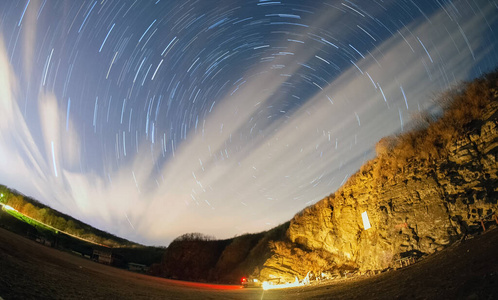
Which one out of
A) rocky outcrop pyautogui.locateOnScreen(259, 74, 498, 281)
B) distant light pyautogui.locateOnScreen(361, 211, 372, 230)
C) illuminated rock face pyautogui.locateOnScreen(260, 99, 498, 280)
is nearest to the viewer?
illuminated rock face pyautogui.locateOnScreen(260, 99, 498, 280)

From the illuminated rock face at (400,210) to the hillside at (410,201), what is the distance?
2.5 inches

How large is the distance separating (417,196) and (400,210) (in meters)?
1.79

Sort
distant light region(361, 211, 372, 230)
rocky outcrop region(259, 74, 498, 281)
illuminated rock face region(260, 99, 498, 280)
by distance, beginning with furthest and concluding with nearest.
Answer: distant light region(361, 211, 372, 230)
rocky outcrop region(259, 74, 498, 281)
illuminated rock face region(260, 99, 498, 280)

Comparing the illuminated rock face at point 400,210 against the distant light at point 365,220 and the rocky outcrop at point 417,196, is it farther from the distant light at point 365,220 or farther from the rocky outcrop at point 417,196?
the distant light at point 365,220

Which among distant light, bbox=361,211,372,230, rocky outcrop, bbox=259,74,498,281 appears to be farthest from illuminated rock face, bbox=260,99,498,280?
distant light, bbox=361,211,372,230

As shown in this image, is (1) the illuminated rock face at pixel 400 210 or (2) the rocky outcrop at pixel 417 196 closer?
(1) the illuminated rock face at pixel 400 210

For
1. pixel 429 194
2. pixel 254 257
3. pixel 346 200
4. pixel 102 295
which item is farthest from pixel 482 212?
pixel 254 257

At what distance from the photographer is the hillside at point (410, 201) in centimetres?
1711

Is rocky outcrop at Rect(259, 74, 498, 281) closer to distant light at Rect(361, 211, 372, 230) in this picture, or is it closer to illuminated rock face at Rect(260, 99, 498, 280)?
illuminated rock face at Rect(260, 99, 498, 280)

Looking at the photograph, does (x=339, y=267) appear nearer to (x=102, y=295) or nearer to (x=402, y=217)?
(x=402, y=217)

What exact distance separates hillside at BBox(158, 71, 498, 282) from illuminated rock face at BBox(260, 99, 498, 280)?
0.21 ft

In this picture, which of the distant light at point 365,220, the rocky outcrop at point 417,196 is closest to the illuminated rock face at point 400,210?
the rocky outcrop at point 417,196

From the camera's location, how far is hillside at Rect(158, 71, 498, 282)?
1711 cm

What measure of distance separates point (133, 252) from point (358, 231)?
199 ft
